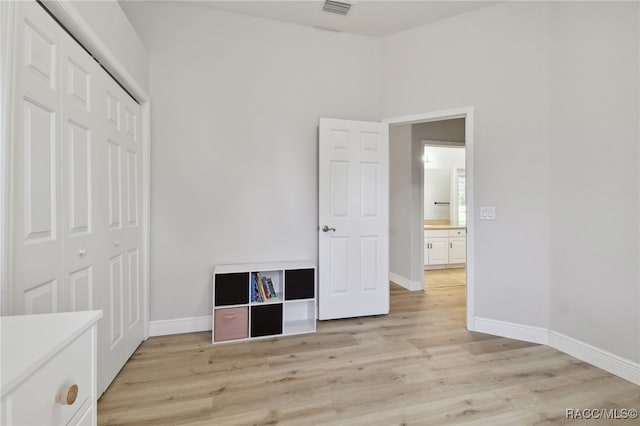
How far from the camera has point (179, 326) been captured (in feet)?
9.00

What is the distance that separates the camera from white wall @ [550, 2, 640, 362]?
2.00 meters

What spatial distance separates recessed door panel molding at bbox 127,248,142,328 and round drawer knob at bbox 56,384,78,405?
5.54 ft

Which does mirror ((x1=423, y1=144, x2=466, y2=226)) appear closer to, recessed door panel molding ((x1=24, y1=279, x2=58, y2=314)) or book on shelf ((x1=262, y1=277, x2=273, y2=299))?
book on shelf ((x1=262, y1=277, x2=273, y2=299))

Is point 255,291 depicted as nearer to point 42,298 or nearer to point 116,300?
point 116,300

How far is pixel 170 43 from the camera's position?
2.71 metres

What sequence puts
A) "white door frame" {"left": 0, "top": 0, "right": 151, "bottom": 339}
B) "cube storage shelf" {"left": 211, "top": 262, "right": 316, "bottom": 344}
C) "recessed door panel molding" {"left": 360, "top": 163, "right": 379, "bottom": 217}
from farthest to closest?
"recessed door panel molding" {"left": 360, "top": 163, "right": 379, "bottom": 217}
"cube storage shelf" {"left": 211, "top": 262, "right": 316, "bottom": 344}
"white door frame" {"left": 0, "top": 0, "right": 151, "bottom": 339}

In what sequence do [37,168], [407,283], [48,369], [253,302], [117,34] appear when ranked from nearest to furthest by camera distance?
[48,369] → [37,168] → [117,34] → [253,302] → [407,283]

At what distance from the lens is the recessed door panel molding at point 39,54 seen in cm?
121

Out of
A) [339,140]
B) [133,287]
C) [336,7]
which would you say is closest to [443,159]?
[339,140]

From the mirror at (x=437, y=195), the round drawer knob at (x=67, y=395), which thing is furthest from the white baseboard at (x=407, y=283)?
the round drawer knob at (x=67, y=395)

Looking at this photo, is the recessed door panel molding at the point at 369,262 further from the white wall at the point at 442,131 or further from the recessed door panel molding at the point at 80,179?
the recessed door panel molding at the point at 80,179

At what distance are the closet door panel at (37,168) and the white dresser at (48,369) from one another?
477 mm

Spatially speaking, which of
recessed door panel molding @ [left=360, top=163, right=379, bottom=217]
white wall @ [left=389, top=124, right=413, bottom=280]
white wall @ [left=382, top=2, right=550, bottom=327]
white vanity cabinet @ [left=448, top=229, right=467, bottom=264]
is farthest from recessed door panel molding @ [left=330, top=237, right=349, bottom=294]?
white vanity cabinet @ [left=448, top=229, right=467, bottom=264]

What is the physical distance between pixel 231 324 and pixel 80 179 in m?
1.59
